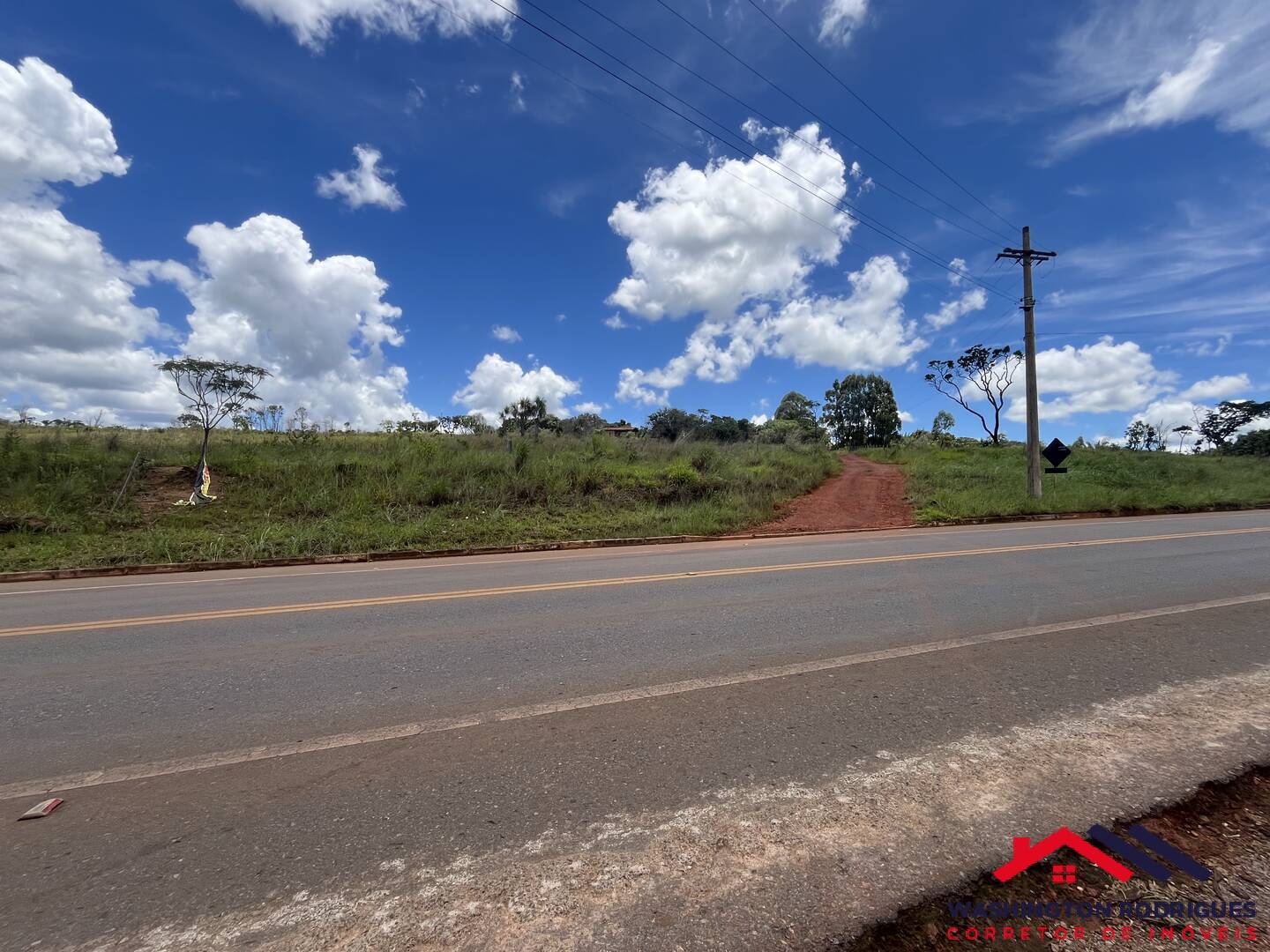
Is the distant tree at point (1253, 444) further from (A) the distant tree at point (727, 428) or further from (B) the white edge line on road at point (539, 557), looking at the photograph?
(B) the white edge line on road at point (539, 557)

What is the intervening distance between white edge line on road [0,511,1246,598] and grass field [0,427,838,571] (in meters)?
1.35

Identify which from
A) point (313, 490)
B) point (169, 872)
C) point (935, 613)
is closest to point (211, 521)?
point (313, 490)

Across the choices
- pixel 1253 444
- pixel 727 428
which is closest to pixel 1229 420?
pixel 1253 444

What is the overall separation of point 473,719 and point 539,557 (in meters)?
7.15

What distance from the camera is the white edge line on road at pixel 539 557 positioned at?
28.5ft

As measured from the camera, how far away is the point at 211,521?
43.3 ft

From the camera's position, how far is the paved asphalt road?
2059 millimetres

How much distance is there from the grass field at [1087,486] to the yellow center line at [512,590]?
24.5 ft

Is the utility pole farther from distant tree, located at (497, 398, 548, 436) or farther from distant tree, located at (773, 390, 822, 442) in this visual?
distant tree, located at (773, 390, 822, 442)

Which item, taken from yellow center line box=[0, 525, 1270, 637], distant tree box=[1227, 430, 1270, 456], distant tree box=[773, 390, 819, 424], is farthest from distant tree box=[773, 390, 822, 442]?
yellow center line box=[0, 525, 1270, 637]

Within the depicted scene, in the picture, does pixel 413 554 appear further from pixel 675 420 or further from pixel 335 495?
pixel 675 420

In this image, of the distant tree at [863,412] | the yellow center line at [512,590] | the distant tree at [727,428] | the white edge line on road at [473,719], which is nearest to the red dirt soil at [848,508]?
the yellow center line at [512,590]

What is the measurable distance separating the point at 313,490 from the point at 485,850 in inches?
581

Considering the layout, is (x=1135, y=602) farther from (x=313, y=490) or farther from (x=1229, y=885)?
(x=313, y=490)
